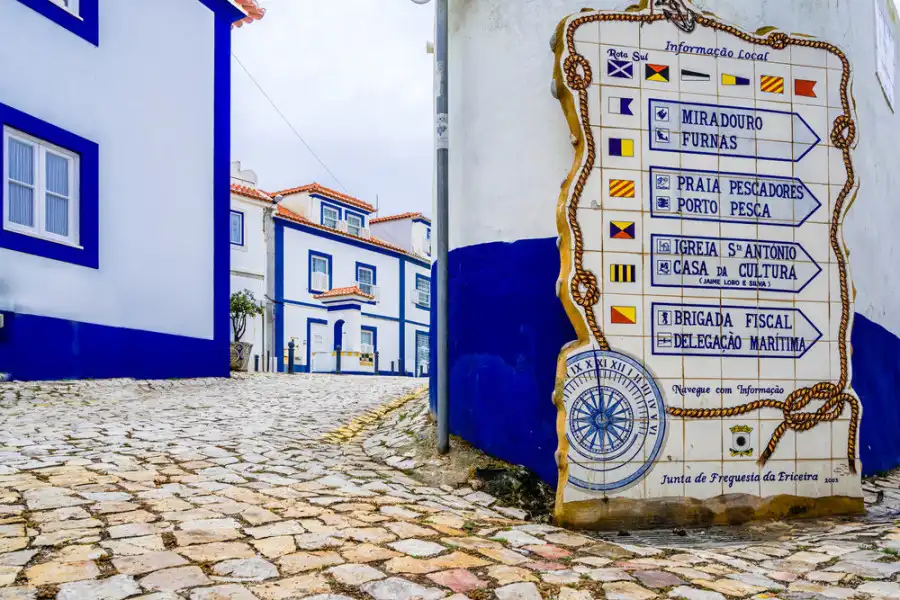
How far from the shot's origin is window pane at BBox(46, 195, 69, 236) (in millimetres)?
8797

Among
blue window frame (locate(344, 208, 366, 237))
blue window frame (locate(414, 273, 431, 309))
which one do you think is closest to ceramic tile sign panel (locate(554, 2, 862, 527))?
blue window frame (locate(344, 208, 366, 237))

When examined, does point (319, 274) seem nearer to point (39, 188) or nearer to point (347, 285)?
point (347, 285)

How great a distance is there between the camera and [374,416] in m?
7.30

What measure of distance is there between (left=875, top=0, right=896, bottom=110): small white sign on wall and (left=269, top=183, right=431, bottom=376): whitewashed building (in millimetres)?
16769

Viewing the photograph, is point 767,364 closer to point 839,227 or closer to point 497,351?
point 839,227

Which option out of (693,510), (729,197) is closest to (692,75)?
(729,197)

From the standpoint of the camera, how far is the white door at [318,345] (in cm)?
2594

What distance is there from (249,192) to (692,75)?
20.7 m

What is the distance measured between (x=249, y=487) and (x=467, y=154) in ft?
8.18

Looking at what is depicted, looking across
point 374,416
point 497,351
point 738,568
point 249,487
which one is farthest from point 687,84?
point 374,416

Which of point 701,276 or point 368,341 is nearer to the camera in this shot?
point 701,276

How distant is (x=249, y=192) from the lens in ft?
76.9

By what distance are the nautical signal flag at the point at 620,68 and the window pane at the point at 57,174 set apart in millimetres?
7240

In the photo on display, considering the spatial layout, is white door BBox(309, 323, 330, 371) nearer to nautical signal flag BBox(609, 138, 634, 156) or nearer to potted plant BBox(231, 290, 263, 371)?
potted plant BBox(231, 290, 263, 371)
